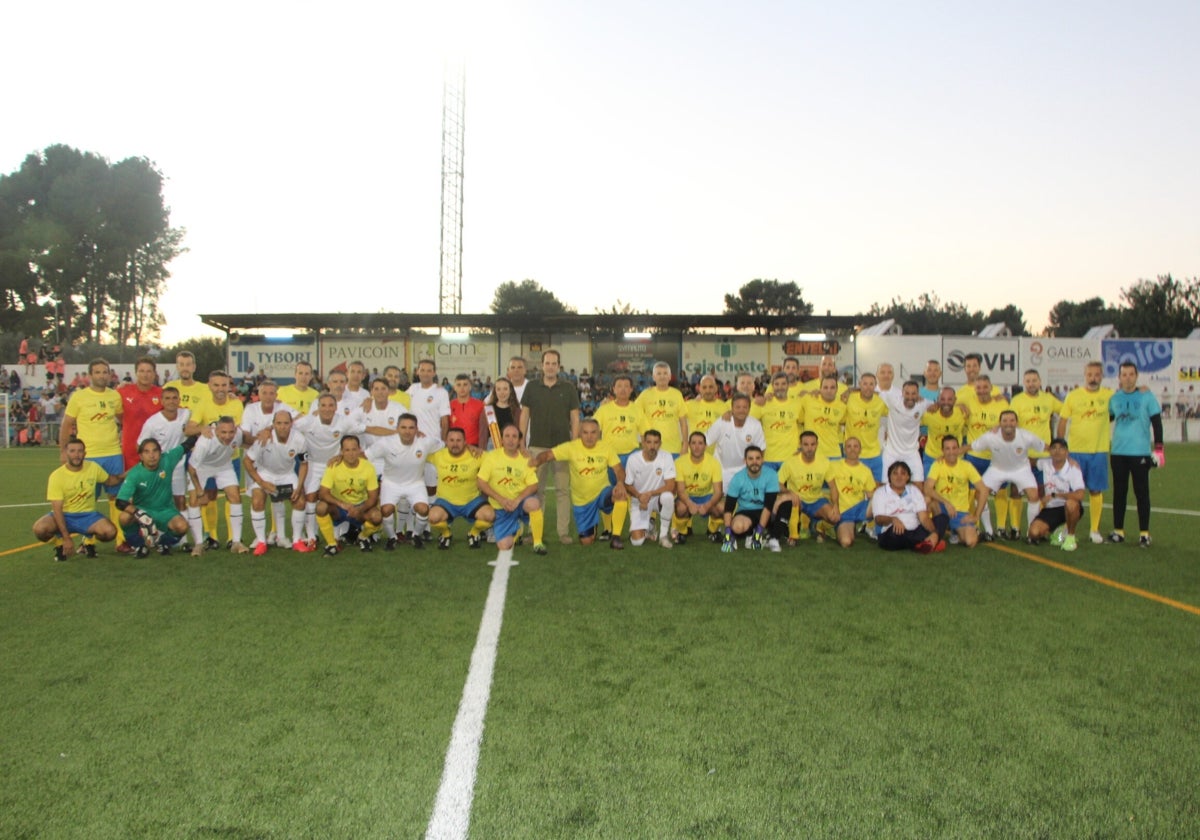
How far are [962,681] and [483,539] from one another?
16.8ft

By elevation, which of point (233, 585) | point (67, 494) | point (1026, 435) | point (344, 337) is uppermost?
point (344, 337)

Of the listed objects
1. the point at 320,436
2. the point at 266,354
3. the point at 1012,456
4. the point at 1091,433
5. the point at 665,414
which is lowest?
the point at 1012,456

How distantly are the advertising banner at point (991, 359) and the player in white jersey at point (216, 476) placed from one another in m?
29.5

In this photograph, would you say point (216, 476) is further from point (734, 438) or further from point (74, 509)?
point (734, 438)

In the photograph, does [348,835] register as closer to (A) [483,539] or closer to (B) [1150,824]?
(B) [1150,824]

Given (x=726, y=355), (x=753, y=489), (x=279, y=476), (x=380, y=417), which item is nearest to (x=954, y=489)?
(x=753, y=489)

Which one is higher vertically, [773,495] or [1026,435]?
[1026,435]

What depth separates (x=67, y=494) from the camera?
741 cm

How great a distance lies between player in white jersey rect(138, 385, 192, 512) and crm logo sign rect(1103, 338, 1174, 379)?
34.0m

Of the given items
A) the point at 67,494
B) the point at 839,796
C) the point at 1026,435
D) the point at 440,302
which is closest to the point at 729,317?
the point at 440,302

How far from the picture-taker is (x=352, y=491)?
306 inches

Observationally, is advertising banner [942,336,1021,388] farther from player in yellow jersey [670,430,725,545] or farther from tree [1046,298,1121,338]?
tree [1046,298,1121,338]

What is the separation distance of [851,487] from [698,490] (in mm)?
1554

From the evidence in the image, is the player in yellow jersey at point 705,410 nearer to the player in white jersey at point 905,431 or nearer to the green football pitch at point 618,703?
the player in white jersey at point 905,431
